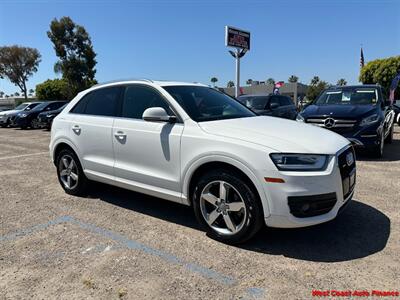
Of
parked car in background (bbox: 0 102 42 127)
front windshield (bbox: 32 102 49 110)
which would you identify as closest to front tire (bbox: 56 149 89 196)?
front windshield (bbox: 32 102 49 110)

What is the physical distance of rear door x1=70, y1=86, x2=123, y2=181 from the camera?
4.66 m

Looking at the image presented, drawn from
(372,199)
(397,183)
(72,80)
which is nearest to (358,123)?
(397,183)

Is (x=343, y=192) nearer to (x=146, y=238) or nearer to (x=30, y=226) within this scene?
(x=146, y=238)

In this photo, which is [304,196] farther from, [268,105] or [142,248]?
[268,105]

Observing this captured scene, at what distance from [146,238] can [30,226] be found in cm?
154

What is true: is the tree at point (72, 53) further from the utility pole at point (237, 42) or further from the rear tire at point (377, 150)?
the rear tire at point (377, 150)

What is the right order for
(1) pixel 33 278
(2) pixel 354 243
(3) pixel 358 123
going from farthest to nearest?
(3) pixel 358 123, (2) pixel 354 243, (1) pixel 33 278

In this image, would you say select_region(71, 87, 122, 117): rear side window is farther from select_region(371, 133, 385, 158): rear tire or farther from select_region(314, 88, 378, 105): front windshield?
select_region(314, 88, 378, 105): front windshield

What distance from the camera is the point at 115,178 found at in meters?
Answer: 4.62

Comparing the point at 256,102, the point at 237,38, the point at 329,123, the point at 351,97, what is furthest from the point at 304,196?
the point at 237,38

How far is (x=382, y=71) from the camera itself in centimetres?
4700

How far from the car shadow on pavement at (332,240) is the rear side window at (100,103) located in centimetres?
257

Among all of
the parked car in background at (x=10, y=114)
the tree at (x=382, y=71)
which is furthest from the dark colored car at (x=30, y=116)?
the tree at (x=382, y=71)

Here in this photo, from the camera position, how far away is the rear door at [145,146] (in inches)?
154
